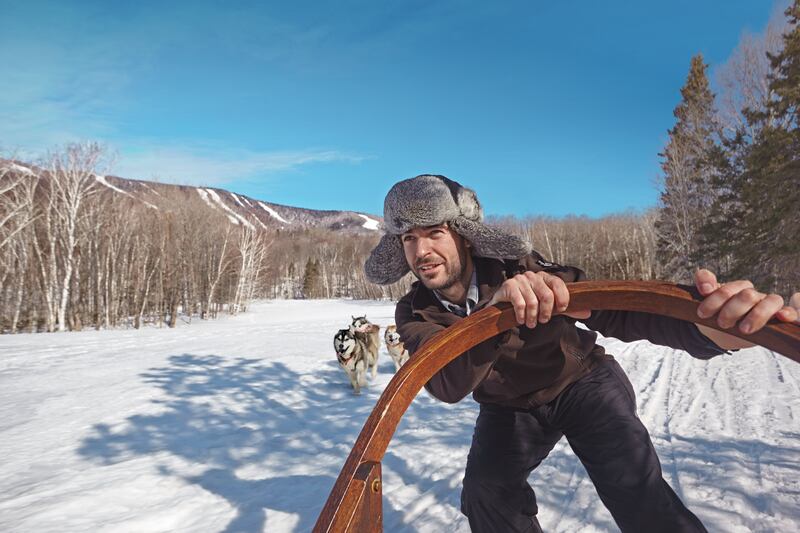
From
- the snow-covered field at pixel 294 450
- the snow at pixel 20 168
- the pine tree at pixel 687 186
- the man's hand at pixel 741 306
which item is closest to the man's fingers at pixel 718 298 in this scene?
the man's hand at pixel 741 306

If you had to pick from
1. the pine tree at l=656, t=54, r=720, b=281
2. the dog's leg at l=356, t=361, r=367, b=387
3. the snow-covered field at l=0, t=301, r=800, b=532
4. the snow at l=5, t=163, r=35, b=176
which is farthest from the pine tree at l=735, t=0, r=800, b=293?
the snow at l=5, t=163, r=35, b=176

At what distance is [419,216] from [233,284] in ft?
135

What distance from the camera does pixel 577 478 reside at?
3652 mm

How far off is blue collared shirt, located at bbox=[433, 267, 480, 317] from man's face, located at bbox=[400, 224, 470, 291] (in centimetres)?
6

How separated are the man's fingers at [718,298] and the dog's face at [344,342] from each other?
23.2 ft

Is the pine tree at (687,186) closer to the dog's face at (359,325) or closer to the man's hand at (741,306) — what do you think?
the dog's face at (359,325)

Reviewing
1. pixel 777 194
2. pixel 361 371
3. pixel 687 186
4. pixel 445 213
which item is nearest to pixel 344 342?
pixel 361 371

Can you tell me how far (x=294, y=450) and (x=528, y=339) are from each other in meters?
3.98

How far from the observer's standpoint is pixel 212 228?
107 ft

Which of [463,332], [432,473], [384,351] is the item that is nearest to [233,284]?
[384,351]

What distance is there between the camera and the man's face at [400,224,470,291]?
192 cm

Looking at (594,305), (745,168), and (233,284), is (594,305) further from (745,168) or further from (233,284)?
(233,284)

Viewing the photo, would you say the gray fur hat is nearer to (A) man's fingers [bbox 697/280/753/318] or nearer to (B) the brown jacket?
(B) the brown jacket

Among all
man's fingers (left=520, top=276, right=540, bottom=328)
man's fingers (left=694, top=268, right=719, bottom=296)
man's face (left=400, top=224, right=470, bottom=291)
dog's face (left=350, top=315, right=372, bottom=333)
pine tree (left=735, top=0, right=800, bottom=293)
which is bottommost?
dog's face (left=350, top=315, right=372, bottom=333)
